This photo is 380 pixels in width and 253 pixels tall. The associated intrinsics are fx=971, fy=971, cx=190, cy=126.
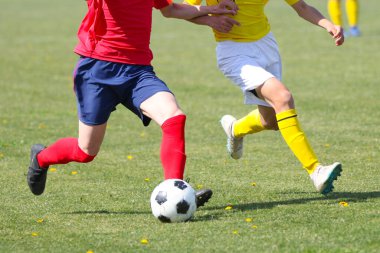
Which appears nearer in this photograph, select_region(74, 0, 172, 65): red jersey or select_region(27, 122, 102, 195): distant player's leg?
select_region(74, 0, 172, 65): red jersey

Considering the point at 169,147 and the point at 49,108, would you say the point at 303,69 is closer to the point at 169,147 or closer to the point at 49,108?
the point at 49,108

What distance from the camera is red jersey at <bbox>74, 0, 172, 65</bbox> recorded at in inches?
290

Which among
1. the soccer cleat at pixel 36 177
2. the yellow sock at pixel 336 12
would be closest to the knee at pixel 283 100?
the soccer cleat at pixel 36 177

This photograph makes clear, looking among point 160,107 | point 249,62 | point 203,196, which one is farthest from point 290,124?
point 160,107

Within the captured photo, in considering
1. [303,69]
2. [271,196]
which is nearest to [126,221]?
[271,196]

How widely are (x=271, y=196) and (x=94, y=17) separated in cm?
207

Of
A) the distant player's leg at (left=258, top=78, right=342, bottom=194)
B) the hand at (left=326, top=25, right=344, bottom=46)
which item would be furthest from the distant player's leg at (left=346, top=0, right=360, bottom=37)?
the distant player's leg at (left=258, top=78, right=342, bottom=194)

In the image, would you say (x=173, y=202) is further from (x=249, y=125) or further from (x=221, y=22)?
(x=249, y=125)

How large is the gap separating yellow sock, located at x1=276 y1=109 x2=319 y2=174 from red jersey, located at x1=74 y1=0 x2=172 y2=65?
1179 mm

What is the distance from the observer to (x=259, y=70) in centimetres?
794

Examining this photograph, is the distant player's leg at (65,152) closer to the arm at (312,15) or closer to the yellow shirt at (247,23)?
the yellow shirt at (247,23)

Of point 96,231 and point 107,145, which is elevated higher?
point 96,231

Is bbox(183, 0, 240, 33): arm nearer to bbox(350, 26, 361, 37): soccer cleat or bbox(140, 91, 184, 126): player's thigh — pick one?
bbox(140, 91, 184, 126): player's thigh

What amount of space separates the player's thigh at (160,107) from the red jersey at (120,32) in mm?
371
